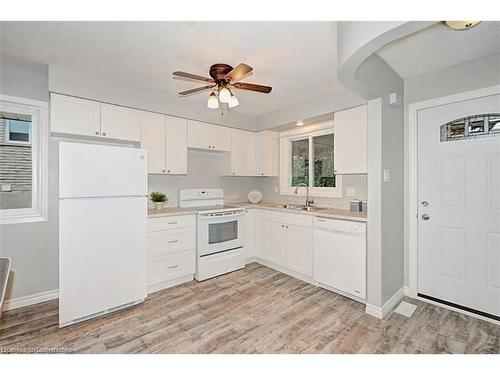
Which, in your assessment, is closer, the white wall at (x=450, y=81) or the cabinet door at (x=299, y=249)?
the white wall at (x=450, y=81)

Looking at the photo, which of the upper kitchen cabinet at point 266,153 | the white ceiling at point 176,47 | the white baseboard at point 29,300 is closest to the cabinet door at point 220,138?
the upper kitchen cabinet at point 266,153

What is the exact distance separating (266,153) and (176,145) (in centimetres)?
155

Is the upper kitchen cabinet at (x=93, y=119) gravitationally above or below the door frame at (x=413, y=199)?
above

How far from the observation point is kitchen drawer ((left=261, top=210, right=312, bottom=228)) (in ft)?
10.3

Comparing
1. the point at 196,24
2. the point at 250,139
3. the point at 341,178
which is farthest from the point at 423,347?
the point at 250,139

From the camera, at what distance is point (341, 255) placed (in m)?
2.74

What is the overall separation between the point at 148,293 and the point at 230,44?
9.01 ft

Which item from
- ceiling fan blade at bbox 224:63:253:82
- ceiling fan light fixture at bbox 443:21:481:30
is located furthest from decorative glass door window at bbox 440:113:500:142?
ceiling fan blade at bbox 224:63:253:82

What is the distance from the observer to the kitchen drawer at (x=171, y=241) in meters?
2.86

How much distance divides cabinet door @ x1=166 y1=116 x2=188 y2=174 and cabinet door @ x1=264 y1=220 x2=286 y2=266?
1.49 m

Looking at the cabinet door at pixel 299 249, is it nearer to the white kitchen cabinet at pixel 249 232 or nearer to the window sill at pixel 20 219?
the white kitchen cabinet at pixel 249 232

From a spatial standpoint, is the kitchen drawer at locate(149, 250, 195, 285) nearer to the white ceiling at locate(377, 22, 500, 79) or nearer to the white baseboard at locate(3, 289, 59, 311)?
the white baseboard at locate(3, 289, 59, 311)

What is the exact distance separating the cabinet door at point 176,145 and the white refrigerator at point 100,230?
2.31ft

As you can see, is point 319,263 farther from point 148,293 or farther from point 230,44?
point 230,44
